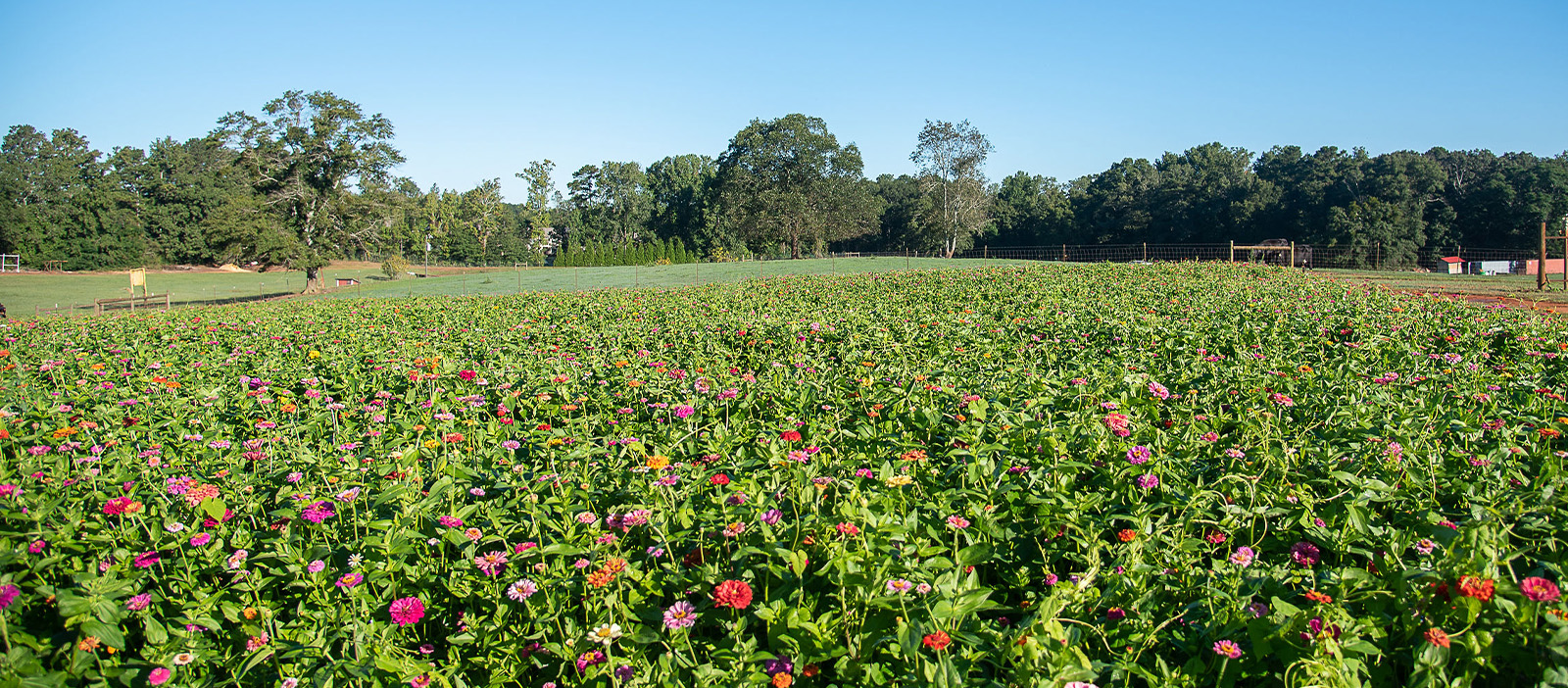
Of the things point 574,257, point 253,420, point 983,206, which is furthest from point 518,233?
point 253,420

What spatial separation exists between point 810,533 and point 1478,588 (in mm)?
1394

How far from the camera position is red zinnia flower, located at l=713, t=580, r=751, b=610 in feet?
5.80

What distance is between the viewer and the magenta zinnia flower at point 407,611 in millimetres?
1964

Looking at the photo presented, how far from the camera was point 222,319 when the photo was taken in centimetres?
1044

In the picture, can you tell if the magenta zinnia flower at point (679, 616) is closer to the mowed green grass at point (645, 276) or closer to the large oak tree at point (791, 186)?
the mowed green grass at point (645, 276)

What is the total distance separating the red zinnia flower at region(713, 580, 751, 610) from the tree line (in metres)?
36.2

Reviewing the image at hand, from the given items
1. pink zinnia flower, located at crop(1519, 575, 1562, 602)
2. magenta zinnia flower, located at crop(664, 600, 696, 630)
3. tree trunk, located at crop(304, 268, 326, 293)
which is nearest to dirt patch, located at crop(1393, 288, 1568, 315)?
pink zinnia flower, located at crop(1519, 575, 1562, 602)

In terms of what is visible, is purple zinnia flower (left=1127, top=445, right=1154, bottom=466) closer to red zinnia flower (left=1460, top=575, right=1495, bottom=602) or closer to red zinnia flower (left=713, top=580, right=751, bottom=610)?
red zinnia flower (left=1460, top=575, right=1495, bottom=602)

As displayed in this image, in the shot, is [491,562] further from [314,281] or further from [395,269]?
[395,269]

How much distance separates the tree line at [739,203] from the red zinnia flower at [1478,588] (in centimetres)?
3726

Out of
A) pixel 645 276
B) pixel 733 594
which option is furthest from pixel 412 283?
pixel 733 594

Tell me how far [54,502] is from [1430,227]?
5840 cm

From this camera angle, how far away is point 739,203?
5466cm

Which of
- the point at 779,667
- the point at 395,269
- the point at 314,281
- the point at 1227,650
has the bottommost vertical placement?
the point at 779,667
